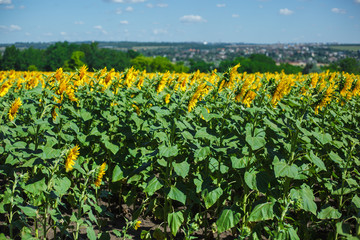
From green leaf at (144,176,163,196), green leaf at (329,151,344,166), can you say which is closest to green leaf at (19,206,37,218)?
green leaf at (144,176,163,196)

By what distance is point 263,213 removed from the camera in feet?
9.21

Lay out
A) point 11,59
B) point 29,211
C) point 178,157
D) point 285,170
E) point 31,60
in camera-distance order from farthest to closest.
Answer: point 31,60 < point 11,59 < point 178,157 < point 285,170 < point 29,211

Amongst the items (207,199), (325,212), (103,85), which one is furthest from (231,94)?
(103,85)

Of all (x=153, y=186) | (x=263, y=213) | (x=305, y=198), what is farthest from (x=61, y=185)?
(x=305, y=198)

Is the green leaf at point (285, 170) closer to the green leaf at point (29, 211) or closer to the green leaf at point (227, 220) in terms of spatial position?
the green leaf at point (227, 220)

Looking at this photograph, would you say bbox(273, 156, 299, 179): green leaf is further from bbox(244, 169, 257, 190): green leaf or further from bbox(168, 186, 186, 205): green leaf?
bbox(168, 186, 186, 205): green leaf

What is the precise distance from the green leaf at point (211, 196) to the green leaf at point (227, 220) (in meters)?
0.15

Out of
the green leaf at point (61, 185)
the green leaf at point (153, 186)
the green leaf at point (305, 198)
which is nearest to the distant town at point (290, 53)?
the green leaf at point (305, 198)

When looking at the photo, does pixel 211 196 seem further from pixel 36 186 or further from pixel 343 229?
pixel 36 186

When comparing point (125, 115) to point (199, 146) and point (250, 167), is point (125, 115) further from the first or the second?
point (250, 167)

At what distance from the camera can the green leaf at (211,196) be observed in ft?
9.82

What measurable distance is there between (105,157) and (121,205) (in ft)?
2.25

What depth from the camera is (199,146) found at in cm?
306

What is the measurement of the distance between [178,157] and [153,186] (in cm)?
57
